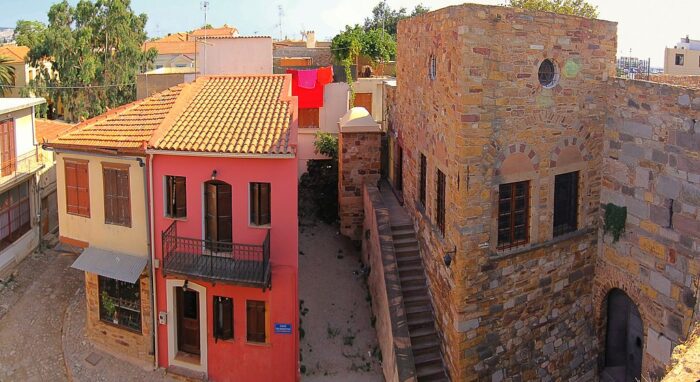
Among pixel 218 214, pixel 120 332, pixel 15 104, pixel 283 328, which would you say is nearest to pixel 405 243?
pixel 283 328

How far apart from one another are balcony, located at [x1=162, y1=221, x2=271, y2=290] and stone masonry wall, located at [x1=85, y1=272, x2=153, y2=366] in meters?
1.41

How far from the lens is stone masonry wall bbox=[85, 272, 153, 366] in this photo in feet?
51.3

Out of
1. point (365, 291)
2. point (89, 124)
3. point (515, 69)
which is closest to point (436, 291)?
point (365, 291)

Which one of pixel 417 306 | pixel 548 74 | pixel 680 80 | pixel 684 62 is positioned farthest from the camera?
pixel 684 62

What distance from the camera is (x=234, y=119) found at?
51.9ft

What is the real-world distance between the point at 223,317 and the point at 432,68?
25.0 ft

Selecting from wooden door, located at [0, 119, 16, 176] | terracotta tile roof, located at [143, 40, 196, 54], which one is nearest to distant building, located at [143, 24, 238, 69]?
terracotta tile roof, located at [143, 40, 196, 54]

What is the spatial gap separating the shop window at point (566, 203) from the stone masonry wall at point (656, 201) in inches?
27.8

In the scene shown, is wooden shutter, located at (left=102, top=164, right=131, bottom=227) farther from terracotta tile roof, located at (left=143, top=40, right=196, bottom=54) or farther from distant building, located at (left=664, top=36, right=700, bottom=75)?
terracotta tile roof, located at (left=143, top=40, right=196, bottom=54)

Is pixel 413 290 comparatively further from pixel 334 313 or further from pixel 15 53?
pixel 15 53

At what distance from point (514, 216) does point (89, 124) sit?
36.6 ft

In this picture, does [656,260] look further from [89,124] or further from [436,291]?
[89,124]

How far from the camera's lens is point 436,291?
1409cm

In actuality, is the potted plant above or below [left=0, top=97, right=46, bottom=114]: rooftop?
below
